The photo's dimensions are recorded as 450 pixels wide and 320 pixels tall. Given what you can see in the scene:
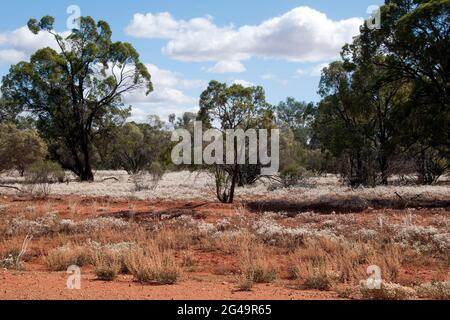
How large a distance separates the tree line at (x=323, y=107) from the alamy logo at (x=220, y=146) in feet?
1.60

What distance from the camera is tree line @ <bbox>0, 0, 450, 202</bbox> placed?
22.7 metres

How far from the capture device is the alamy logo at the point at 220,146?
896 inches

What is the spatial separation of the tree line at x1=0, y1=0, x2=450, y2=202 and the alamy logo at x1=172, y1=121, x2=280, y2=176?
0.49m

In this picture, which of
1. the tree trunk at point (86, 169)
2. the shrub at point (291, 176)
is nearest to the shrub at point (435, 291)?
the shrub at point (291, 176)

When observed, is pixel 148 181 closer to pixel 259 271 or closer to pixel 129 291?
pixel 259 271

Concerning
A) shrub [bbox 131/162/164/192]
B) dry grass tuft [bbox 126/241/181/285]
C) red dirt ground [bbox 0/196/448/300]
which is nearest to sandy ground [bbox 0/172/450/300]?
red dirt ground [bbox 0/196/448/300]

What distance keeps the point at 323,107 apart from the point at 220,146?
1485cm

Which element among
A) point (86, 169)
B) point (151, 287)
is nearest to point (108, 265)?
point (151, 287)

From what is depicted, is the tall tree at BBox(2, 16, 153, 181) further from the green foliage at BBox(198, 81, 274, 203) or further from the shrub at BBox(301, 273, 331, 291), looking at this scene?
the shrub at BBox(301, 273, 331, 291)

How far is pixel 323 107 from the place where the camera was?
35625 mm

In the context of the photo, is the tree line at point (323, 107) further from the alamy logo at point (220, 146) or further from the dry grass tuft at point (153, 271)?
the dry grass tuft at point (153, 271)

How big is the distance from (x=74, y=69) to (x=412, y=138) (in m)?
25.1

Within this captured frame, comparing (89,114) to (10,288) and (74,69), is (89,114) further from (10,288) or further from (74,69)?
(10,288)
